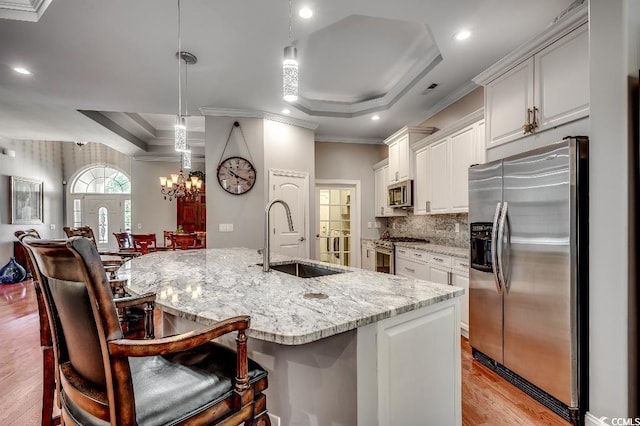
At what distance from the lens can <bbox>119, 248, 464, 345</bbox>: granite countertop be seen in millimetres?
1048

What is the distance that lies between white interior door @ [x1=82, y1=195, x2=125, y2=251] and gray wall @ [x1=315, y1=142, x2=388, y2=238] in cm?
608

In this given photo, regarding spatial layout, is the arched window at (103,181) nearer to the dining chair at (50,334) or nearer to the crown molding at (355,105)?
the crown molding at (355,105)

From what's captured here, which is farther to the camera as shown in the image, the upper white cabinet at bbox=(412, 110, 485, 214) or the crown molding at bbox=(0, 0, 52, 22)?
the upper white cabinet at bbox=(412, 110, 485, 214)

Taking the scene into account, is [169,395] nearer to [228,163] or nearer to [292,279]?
[292,279]

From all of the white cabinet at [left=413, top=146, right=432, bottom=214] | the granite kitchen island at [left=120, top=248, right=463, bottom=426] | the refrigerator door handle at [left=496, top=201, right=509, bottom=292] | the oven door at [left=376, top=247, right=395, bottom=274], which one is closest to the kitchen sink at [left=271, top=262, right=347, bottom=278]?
the granite kitchen island at [left=120, top=248, right=463, bottom=426]

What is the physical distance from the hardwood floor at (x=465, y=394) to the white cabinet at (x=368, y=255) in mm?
2477

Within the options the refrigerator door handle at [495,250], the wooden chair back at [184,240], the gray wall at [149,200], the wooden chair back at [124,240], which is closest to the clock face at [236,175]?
the wooden chair back at [184,240]

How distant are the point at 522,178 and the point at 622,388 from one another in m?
1.26

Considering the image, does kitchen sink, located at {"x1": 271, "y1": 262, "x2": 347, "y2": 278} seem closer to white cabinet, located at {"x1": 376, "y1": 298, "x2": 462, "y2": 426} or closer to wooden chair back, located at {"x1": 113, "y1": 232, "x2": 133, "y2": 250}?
white cabinet, located at {"x1": 376, "y1": 298, "x2": 462, "y2": 426}

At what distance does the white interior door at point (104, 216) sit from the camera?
8.32 m

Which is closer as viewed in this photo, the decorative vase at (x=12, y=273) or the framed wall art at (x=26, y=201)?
the decorative vase at (x=12, y=273)

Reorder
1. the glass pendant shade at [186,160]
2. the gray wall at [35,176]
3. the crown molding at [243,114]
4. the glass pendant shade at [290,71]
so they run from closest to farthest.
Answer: the glass pendant shade at [290,71]
the glass pendant shade at [186,160]
the crown molding at [243,114]
the gray wall at [35,176]

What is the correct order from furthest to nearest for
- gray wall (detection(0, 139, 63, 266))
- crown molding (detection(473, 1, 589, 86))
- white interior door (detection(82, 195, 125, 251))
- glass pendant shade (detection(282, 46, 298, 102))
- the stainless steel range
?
white interior door (detection(82, 195, 125, 251)) → gray wall (detection(0, 139, 63, 266)) → the stainless steel range → crown molding (detection(473, 1, 589, 86)) → glass pendant shade (detection(282, 46, 298, 102))

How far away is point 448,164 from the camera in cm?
374
